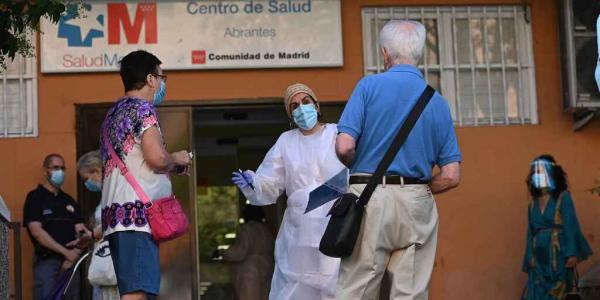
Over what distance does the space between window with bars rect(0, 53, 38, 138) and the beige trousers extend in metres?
5.34

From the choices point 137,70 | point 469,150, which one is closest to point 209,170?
point 469,150

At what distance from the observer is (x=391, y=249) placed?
20.1ft

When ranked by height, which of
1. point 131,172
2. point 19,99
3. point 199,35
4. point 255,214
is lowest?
point 255,214

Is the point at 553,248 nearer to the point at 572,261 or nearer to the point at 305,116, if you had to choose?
the point at 572,261

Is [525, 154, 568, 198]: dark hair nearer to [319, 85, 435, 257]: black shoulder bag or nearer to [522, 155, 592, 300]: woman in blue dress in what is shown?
[522, 155, 592, 300]: woman in blue dress

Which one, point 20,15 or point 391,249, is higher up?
point 20,15

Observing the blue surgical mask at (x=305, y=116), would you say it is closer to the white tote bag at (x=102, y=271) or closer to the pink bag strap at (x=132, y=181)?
the white tote bag at (x=102, y=271)

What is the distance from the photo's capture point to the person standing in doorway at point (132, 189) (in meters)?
6.50

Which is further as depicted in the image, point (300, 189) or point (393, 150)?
point (300, 189)

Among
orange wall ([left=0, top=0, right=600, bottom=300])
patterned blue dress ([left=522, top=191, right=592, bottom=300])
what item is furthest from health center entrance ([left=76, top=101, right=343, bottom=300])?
patterned blue dress ([left=522, top=191, right=592, bottom=300])

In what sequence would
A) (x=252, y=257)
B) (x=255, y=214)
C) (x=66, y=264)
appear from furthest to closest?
(x=255, y=214) → (x=252, y=257) → (x=66, y=264)

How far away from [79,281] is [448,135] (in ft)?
16.5

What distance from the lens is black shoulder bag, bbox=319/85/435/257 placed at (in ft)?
19.8

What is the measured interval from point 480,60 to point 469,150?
2.90ft
